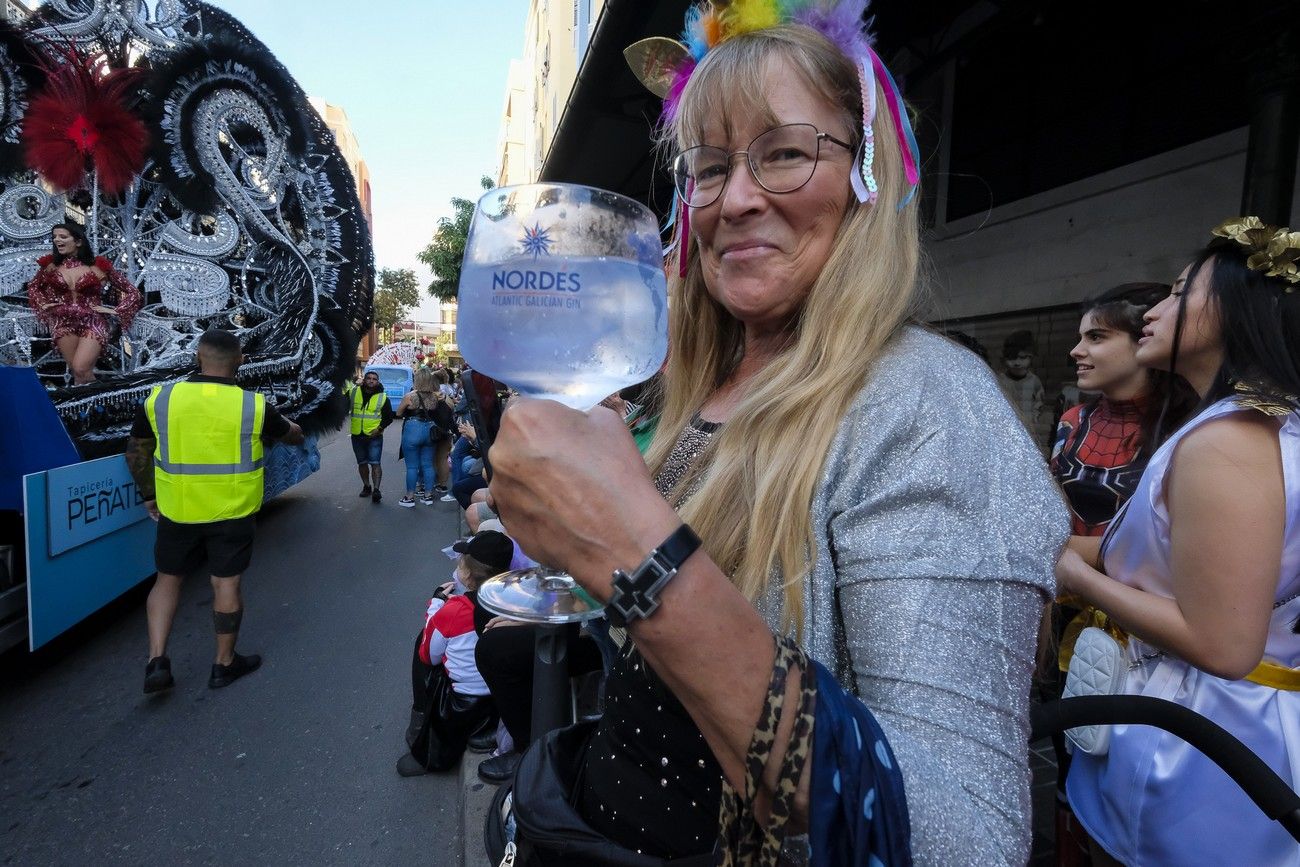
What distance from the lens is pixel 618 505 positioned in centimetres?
66

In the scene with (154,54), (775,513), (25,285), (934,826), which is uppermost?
(154,54)

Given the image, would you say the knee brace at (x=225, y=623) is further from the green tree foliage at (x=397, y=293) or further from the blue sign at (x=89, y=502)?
the green tree foliage at (x=397, y=293)

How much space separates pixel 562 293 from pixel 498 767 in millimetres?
2669

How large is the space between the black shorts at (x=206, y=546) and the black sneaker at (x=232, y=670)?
52 centimetres

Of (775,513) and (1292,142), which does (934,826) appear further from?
(1292,142)

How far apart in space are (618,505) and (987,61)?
279 inches

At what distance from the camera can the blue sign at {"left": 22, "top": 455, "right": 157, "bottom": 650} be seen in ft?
11.4

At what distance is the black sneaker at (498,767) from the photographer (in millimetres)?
2785

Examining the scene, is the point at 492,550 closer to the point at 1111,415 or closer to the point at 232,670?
the point at 232,670

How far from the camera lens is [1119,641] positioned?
1.56 metres

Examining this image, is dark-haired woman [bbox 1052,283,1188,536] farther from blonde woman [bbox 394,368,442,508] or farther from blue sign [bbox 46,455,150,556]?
blonde woman [bbox 394,368,442,508]

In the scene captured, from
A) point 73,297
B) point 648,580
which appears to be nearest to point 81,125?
point 73,297

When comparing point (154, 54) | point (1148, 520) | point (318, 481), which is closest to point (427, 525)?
point (318, 481)

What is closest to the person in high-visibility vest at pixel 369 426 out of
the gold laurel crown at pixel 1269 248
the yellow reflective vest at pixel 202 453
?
the yellow reflective vest at pixel 202 453
